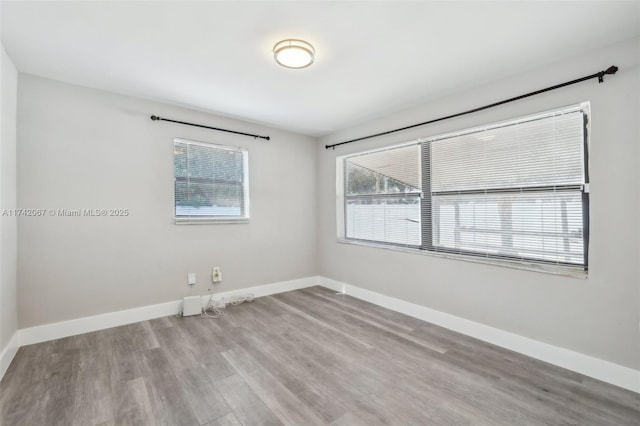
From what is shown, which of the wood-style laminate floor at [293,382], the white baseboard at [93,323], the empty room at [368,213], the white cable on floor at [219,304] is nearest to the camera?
Answer: the wood-style laminate floor at [293,382]

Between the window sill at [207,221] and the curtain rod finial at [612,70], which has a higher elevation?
the curtain rod finial at [612,70]

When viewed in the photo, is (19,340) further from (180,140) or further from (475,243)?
(475,243)

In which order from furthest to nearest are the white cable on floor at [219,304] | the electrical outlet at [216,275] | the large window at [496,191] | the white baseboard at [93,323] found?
the electrical outlet at [216,275]
the white cable on floor at [219,304]
the white baseboard at [93,323]
the large window at [496,191]

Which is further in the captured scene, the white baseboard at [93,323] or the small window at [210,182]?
the small window at [210,182]

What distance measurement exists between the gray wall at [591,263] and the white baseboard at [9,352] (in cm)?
371

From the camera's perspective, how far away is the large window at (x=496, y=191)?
90.7 inches

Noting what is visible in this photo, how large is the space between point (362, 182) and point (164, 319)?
3.03m

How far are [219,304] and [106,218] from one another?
5.26 ft

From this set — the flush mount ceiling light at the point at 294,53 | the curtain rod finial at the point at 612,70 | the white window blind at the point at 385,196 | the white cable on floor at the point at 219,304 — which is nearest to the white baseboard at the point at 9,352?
the white cable on floor at the point at 219,304

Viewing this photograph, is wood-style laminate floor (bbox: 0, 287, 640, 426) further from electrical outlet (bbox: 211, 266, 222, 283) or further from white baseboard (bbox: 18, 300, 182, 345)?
electrical outlet (bbox: 211, 266, 222, 283)

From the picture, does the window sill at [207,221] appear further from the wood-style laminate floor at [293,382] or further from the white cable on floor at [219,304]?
the wood-style laminate floor at [293,382]

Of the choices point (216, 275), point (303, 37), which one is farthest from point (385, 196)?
point (216, 275)

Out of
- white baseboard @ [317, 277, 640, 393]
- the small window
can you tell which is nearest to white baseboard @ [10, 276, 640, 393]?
white baseboard @ [317, 277, 640, 393]

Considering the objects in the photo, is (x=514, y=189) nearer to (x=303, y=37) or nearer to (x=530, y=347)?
(x=530, y=347)
